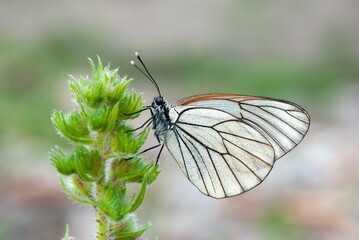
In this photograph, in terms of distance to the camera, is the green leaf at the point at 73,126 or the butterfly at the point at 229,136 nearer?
the green leaf at the point at 73,126

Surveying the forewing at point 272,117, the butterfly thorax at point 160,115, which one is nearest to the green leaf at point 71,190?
the butterfly thorax at point 160,115

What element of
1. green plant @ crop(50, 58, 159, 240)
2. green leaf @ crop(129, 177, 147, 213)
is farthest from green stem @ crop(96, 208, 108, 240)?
green leaf @ crop(129, 177, 147, 213)

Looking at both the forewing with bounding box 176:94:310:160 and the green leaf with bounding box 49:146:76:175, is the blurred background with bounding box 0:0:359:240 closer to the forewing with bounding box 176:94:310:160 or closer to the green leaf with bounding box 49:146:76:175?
Answer: the green leaf with bounding box 49:146:76:175

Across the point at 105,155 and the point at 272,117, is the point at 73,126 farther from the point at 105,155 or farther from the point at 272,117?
the point at 272,117

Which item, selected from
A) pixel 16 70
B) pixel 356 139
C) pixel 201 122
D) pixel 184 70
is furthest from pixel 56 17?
pixel 201 122

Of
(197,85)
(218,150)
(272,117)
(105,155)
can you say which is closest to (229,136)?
(218,150)

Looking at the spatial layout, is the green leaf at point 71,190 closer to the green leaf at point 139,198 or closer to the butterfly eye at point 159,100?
the green leaf at point 139,198
